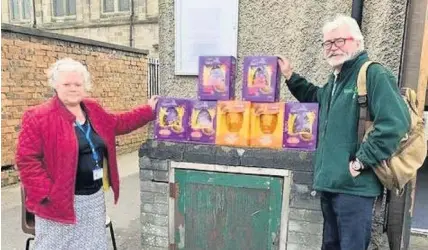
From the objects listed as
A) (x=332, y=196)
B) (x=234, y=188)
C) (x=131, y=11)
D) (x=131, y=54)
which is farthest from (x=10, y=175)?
(x=131, y=11)

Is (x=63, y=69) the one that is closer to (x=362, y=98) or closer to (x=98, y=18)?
(x=362, y=98)

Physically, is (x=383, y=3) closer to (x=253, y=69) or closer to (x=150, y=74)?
(x=253, y=69)

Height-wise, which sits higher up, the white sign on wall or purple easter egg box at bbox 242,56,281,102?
the white sign on wall

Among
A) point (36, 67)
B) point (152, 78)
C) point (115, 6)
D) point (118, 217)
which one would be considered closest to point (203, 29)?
point (118, 217)

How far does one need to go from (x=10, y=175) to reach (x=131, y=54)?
163 inches

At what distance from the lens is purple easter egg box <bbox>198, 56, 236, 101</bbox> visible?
2811 mm

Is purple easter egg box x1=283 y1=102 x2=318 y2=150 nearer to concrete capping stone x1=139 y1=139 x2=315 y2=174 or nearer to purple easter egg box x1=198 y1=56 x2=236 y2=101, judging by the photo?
concrete capping stone x1=139 y1=139 x2=315 y2=174

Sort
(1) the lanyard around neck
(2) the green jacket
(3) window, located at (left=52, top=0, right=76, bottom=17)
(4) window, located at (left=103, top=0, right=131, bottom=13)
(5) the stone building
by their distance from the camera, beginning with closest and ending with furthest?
(2) the green jacket, (1) the lanyard around neck, (5) the stone building, (4) window, located at (left=103, top=0, right=131, bottom=13), (3) window, located at (left=52, top=0, right=76, bottom=17)

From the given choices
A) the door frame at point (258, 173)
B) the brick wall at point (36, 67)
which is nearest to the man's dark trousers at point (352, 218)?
the door frame at point (258, 173)

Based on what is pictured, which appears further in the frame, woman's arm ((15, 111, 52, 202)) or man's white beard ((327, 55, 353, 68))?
woman's arm ((15, 111, 52, 202))

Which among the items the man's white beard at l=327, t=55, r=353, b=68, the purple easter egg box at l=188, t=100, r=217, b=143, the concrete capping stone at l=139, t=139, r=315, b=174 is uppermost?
→ the man's white beard at l=327, t=55, r=353, b=68

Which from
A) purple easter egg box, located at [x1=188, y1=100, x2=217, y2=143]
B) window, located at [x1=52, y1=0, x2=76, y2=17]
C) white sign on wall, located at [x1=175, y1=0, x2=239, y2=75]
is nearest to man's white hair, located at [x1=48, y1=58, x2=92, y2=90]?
purple easter egg box, located at [x1=188, y1=100, x2=217, y2=143]

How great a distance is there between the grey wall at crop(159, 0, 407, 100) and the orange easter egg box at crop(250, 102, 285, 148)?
0.79 meters

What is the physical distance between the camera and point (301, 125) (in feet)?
8.77
